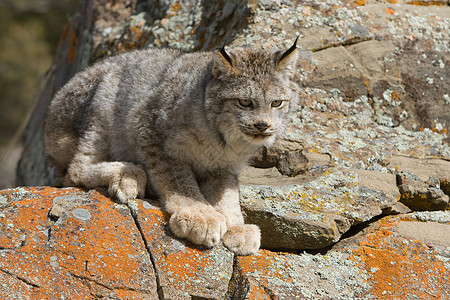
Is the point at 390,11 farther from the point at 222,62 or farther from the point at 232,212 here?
the point at 232,212

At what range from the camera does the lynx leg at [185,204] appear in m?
3.69

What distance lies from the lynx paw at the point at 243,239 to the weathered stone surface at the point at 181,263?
58 millimetres

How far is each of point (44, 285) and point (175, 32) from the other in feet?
12.9

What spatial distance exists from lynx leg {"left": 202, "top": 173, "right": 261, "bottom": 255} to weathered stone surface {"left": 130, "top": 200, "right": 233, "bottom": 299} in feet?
0.30

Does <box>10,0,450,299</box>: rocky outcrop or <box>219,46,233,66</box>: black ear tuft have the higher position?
<box>219,46,233,66</box>: black ear tuft

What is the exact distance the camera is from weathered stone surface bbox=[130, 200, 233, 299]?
332 cm

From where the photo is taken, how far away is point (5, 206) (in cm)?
361

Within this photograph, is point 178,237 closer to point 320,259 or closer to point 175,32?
point 320,259

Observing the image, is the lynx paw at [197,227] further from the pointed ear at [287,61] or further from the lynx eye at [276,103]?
the pointed ear at [287,61]

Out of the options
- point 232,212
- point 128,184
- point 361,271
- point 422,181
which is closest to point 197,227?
point 232,212

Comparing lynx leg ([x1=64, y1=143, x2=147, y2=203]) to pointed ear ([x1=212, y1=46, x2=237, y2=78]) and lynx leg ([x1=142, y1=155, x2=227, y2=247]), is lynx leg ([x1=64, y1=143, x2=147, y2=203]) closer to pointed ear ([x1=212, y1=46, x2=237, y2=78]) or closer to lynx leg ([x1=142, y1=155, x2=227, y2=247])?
lynx leg ([x1=142, y1=155, x2=227, y2=247])

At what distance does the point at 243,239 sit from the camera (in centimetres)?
372

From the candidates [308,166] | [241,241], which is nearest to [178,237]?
[241,241]

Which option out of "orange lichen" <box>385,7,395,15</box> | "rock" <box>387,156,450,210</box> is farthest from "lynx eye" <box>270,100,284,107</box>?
"orange lichen" <box>385,7,395,15</box>
